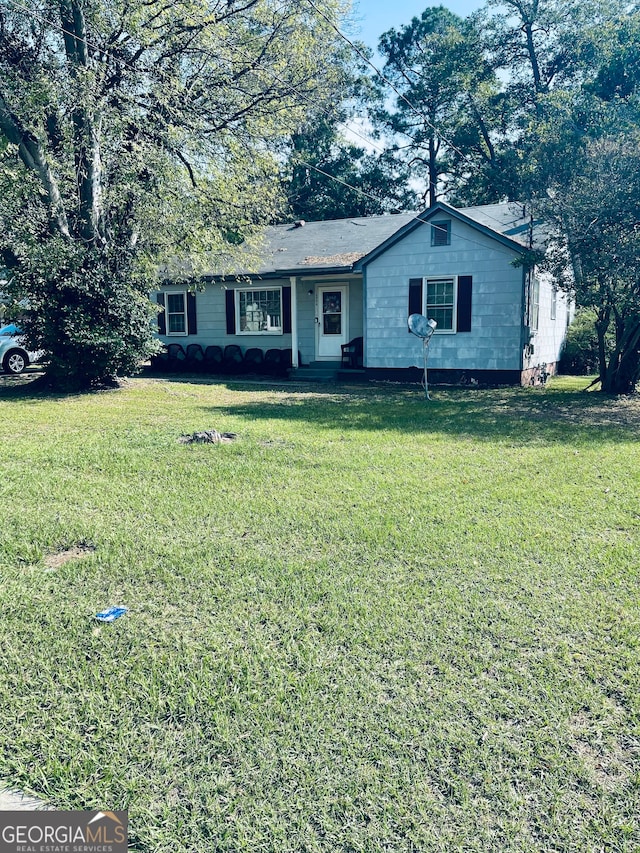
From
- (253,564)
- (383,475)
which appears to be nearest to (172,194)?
(383,475)

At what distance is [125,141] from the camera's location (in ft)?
40.5

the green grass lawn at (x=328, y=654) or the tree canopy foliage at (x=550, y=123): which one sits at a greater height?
the tree canopy foliage at (x=550, y=123)

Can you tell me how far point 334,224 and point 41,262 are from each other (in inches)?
408

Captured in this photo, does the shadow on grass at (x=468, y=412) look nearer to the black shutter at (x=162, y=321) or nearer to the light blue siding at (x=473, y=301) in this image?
the light blue siding at (x=473, y=301)

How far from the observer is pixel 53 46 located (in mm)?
11492

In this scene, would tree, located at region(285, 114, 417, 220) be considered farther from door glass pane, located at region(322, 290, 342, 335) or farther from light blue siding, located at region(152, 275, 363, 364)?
door glass pane, located at region(322, 290, 342, 335)

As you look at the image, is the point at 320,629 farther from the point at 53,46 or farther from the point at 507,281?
the point at 53,46

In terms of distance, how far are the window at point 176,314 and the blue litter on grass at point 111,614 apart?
49.9 ft

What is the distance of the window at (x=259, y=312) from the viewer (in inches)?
651

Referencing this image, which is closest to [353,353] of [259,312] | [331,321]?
[331,321]

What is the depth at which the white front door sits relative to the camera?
15773mm

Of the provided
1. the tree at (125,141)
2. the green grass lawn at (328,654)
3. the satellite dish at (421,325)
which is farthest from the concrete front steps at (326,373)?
the green grass lawn at (328,654)
